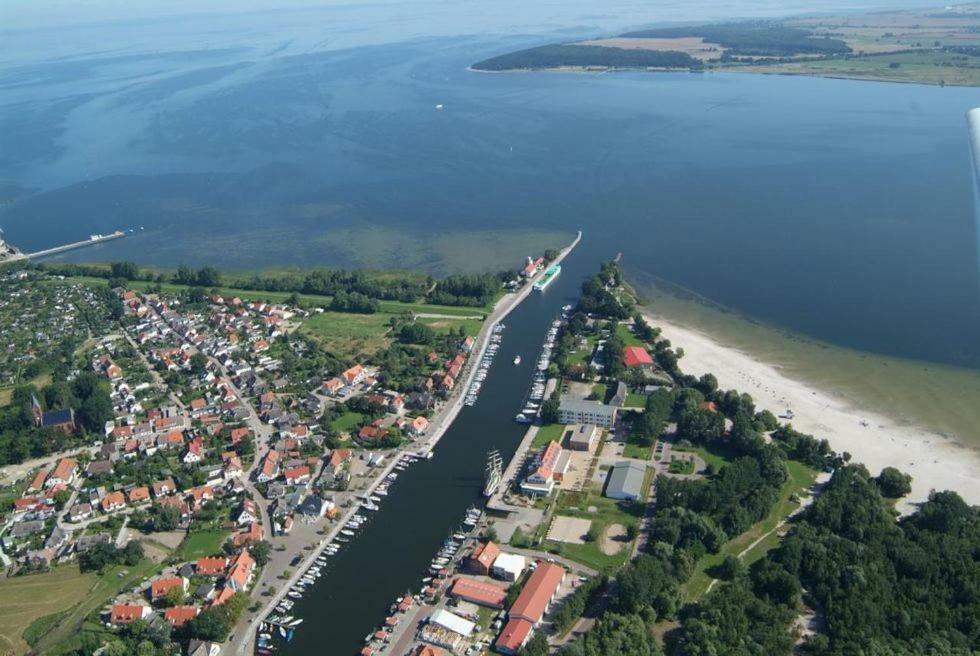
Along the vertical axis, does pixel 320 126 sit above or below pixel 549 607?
above

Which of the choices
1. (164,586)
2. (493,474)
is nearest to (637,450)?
(493,474)

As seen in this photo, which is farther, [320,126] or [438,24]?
[438,24]

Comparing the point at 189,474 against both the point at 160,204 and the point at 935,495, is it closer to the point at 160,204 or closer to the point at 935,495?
the point at 935,495

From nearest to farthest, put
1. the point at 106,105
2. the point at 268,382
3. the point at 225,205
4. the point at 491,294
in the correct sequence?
the point at 268,382 → the point at 491,294 → the point at 225,205 → the point at 106,105

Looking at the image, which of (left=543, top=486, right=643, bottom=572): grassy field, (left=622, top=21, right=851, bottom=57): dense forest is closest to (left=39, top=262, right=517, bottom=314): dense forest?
(left=543, top=486, right=643, bottom=572): grassy field

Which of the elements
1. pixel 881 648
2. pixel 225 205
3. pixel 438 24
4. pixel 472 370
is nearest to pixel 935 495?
pixel 881 648

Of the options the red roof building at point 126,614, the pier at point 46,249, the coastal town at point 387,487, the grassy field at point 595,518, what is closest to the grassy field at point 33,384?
the coastal town at point 387,487

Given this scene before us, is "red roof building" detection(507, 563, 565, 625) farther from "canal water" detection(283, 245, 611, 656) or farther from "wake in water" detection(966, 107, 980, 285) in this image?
"wake in water" detection(966, 107, 980, 285)
